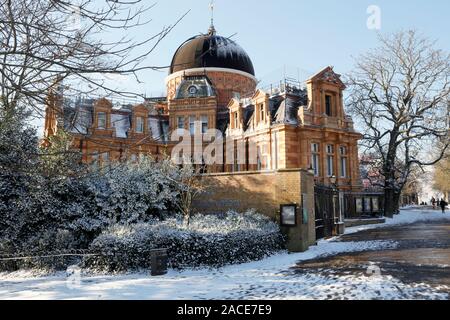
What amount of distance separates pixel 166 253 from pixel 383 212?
93.6 ft

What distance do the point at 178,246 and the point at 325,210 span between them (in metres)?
10.1

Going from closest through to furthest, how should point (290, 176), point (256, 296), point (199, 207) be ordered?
1. point (256, 296)
2. point (290, 176)
3. point (199, 207)

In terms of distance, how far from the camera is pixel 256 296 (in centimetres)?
828

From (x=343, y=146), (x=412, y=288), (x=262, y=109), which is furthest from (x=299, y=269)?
(x=343, y=146)

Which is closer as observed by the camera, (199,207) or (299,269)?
(299,269)

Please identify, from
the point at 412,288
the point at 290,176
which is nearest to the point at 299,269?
the point at 412,288

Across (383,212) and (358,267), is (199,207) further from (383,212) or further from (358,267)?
(383,212)

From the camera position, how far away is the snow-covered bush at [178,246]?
11977 mm

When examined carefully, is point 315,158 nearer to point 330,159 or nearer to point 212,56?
point 330,159

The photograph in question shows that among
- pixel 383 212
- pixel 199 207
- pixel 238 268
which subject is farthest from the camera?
pixel 383 212

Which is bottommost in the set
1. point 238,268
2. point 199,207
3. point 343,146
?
point 238,268

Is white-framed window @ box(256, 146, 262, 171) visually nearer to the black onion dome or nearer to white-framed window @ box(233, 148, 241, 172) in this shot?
white-framed window @ box(233, 148, 241, 172)

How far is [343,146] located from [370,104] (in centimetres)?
480

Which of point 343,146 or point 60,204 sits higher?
point 343,146
